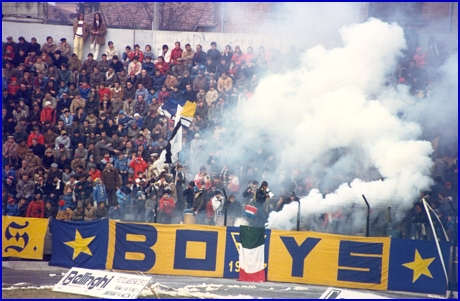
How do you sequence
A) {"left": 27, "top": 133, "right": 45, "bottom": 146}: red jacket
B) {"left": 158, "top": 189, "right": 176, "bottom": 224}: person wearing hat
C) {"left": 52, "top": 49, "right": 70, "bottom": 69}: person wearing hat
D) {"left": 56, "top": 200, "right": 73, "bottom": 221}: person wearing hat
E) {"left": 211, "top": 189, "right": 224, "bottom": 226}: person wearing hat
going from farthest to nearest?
{"left": 52, "top": 49, "right": 70, "bottom": 69}: person wearing hat → {"left": 27, "top": 133, "right": 45, "bottom": 146}: red jacket → {"left": 56, "top": 200, "right": 73, "bottom": 221}: person wearing hat → {"left": 158, "top": 189, "right": 176, "bottom": 224}: person wearing hat → {"left": 211, "top": 189, "right": 224, "bottom": 226}: person wearing hat

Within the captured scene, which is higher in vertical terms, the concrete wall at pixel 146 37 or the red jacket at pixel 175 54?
the concrete wall at pixel 146 37

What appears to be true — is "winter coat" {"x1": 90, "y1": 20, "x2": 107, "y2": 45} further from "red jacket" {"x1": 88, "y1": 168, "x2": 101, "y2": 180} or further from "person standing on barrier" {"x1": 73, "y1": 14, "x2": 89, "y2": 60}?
"red jacket" {"x1": 88, "y1": 168, "x2": 101, "y2": 180}

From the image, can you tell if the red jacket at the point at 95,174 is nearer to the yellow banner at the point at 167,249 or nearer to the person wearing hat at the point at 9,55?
the yellow banner at the point at 167,249

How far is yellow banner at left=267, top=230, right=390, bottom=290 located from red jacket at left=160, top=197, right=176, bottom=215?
8.51 ft

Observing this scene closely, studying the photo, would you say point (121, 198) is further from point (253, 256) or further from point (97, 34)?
point (97, 34)

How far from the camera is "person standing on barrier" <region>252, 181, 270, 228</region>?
16281mm

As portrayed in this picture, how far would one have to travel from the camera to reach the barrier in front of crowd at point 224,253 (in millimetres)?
14758

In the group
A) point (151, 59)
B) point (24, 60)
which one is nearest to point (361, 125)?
point (151, 59)

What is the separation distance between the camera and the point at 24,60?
72.2ft

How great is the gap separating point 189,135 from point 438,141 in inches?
239

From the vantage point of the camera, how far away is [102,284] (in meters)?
13.9

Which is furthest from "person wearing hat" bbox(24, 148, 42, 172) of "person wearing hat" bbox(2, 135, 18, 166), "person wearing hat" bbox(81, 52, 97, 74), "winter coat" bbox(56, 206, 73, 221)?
"person wearing hat" bbox(81, 52, 97, 74)

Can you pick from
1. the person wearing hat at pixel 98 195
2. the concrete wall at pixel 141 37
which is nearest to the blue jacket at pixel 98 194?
the person wearing hat at pixel 98 195

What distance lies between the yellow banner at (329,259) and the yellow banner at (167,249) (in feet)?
3.96
